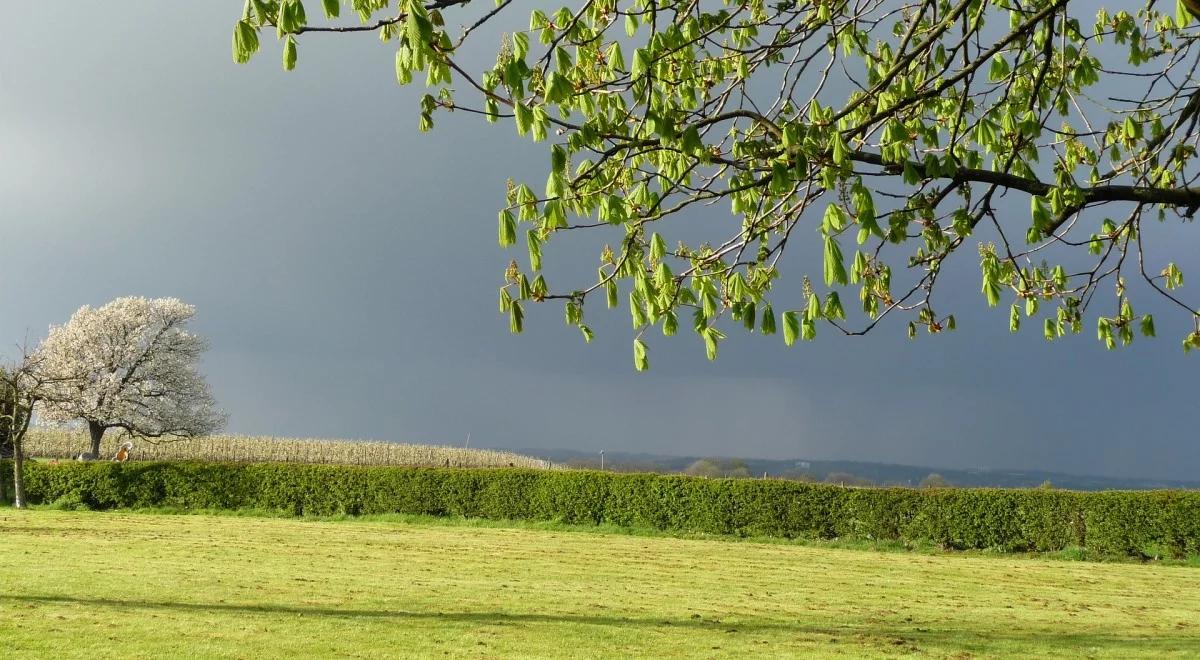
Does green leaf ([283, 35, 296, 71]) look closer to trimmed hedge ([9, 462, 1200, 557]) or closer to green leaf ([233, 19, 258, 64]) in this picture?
green leaf ([233, 19, 258, 64])

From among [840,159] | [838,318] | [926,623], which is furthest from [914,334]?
[926,623]

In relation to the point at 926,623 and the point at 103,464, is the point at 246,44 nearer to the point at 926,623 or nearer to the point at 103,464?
the point at 926,623

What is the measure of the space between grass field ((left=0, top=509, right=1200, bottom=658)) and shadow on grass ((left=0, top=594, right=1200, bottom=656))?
0.14 ft

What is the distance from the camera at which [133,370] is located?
139 feet

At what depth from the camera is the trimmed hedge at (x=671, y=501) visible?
20969 mm

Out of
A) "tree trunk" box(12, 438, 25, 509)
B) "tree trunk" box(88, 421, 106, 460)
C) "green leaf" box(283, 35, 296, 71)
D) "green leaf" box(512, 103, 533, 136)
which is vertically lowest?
"tree trunk" box(12, 438, 25, 509)

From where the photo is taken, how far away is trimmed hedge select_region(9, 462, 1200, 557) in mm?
20969

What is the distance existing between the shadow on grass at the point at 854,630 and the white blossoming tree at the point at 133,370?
33050mm

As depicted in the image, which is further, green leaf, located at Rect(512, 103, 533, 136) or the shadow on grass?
the shadow on grass

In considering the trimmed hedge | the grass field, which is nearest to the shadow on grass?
the grass field

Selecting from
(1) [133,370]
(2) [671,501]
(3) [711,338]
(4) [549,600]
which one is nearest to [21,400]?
(1) [133,370]

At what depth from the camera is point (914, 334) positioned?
8.20m

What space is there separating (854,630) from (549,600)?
391cm

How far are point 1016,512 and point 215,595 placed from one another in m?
17.8
